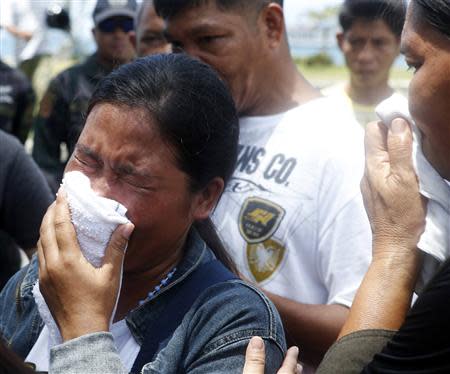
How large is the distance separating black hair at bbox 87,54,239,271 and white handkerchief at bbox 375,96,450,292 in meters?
0.51

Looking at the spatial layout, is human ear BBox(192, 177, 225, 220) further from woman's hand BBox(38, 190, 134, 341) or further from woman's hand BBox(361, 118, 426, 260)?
woman's hand BBox(361, 118, 426, 260)

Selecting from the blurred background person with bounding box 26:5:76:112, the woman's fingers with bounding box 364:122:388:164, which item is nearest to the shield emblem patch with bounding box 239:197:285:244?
the woman's fingers with bounding box 364:122:388:164

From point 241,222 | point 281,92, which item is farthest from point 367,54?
point 241,222

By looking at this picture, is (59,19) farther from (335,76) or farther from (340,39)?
(335,76)

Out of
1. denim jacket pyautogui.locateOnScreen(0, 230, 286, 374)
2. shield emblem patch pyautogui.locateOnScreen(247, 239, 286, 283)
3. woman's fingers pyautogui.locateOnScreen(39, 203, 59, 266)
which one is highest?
woman's fingers pyautogui.locateOnScreen(39, 203, 59, 266)

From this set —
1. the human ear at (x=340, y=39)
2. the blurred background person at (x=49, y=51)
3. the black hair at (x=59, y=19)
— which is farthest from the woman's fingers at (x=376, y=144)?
the black hair at (x=59, y=19)

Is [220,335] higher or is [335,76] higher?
[220,335]

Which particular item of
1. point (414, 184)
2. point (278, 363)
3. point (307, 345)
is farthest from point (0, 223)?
point (414, 184)

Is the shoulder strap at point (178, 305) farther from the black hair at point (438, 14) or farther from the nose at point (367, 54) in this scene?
the nose at point (367, 54)

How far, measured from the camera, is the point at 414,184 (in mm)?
1708

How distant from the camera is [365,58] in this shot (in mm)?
4578

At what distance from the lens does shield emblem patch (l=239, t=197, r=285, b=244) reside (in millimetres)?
2410

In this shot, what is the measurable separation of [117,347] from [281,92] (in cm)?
121

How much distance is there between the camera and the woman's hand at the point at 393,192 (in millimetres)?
1688
